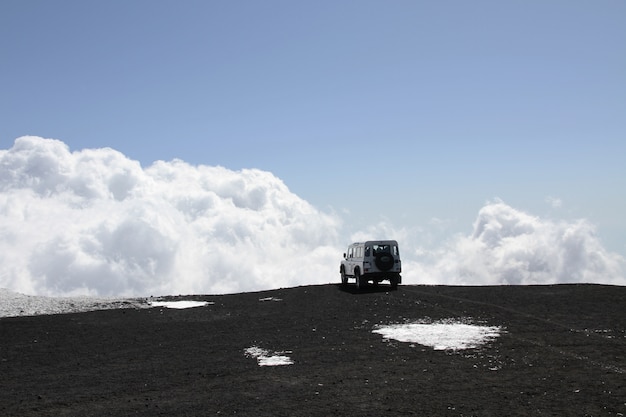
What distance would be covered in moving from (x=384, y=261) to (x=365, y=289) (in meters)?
2.42

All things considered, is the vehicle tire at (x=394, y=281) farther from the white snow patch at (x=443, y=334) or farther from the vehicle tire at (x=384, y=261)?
the white snow patch at (x=443, y=334)

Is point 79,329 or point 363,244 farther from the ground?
point 363,244

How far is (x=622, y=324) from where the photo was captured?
21719 millimetres

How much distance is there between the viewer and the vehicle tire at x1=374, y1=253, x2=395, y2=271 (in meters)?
33.6

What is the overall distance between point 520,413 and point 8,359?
1588 cm

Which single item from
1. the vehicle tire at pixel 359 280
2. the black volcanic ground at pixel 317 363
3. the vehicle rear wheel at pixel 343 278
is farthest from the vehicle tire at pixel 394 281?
→ the black volcanic ground at pixel 317 363

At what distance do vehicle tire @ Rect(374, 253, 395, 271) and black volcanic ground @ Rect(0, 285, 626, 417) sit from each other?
5313mm

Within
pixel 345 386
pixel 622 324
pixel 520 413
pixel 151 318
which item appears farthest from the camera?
pixel 151 318

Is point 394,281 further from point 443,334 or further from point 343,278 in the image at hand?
point 443,334

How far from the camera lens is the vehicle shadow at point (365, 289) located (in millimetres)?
33688

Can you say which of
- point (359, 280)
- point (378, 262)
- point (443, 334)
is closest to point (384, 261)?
point (378, 262)

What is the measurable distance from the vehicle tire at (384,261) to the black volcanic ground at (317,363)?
5.31 m

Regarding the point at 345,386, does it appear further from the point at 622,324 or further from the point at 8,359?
the point at 622,324

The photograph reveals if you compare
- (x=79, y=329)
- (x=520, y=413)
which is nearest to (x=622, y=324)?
(x=520, y=413)
